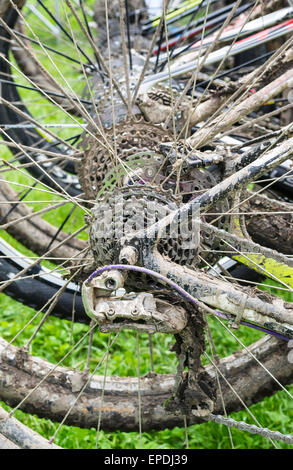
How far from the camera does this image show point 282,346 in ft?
5.70

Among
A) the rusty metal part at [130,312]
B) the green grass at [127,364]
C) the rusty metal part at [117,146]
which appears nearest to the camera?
the rusty metal part at [130,312]

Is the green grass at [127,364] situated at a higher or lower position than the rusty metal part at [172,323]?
lower

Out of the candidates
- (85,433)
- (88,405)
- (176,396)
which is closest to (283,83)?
(176,396)

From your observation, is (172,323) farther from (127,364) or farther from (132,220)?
(127,364)

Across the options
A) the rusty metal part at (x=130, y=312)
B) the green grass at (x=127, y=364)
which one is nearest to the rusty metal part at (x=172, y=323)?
the rusty metal part at (x=130, y=312)

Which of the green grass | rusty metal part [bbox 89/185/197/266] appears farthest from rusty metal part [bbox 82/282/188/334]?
the green grass

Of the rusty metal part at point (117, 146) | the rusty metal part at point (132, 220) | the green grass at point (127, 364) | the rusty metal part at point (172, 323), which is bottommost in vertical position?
the green grass at point (127, 364)

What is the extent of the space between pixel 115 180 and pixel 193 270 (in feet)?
1.24

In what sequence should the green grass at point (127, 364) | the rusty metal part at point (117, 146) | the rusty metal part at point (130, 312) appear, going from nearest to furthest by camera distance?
the rusty metal part at point (130, 312) < the rusty metal part at point (117, 146) < the green grass at point (127, 364)

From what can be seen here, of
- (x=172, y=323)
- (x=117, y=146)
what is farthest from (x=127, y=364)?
(x=172, y=323)

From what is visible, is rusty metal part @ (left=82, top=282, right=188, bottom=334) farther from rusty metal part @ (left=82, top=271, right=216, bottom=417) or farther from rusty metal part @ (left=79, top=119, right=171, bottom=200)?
rusty metal part @ (left=79, top=119, right=171, bottom=200)

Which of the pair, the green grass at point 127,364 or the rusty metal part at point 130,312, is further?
the green grass at point 127,364

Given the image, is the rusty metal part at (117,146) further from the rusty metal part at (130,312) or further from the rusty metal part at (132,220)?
the rusty metal part at (130,312)

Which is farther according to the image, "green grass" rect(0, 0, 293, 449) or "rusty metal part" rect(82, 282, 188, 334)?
"green grass" rect(0, 0, 293, 449)
